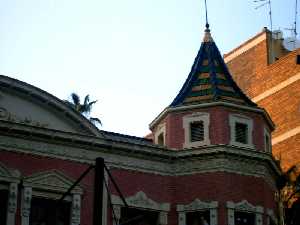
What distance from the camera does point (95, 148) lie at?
27.8 metres

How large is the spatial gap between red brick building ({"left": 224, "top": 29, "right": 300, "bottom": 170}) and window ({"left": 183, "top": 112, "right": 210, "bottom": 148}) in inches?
614

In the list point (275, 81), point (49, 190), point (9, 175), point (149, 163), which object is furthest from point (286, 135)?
point (9, 175)

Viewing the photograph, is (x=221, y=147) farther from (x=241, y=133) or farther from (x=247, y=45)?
(x=247, y=45)

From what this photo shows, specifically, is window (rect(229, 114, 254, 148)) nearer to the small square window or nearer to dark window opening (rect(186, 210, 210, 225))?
the small square window

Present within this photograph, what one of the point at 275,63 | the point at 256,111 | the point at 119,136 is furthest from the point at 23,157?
the point at 275,63

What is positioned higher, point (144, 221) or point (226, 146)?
point (226, 146)

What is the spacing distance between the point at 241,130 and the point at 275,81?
19337 mm

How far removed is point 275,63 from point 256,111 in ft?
63.0

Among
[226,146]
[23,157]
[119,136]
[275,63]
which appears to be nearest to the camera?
[23,157]

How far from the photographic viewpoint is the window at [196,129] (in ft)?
95.2

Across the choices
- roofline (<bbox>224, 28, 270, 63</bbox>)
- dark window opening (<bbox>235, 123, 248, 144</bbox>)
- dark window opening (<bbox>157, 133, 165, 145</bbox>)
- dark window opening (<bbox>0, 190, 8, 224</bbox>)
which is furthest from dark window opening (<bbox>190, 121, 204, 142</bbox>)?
roofline (<bbox>224, 28, 270, 63</bbox>)

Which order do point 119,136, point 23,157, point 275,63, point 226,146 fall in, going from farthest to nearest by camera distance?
point 275,63 < point 119,136 < point 226,146 < point 23,157

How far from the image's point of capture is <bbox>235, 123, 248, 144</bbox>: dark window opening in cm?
2944

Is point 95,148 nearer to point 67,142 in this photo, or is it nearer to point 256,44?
point 67,142
